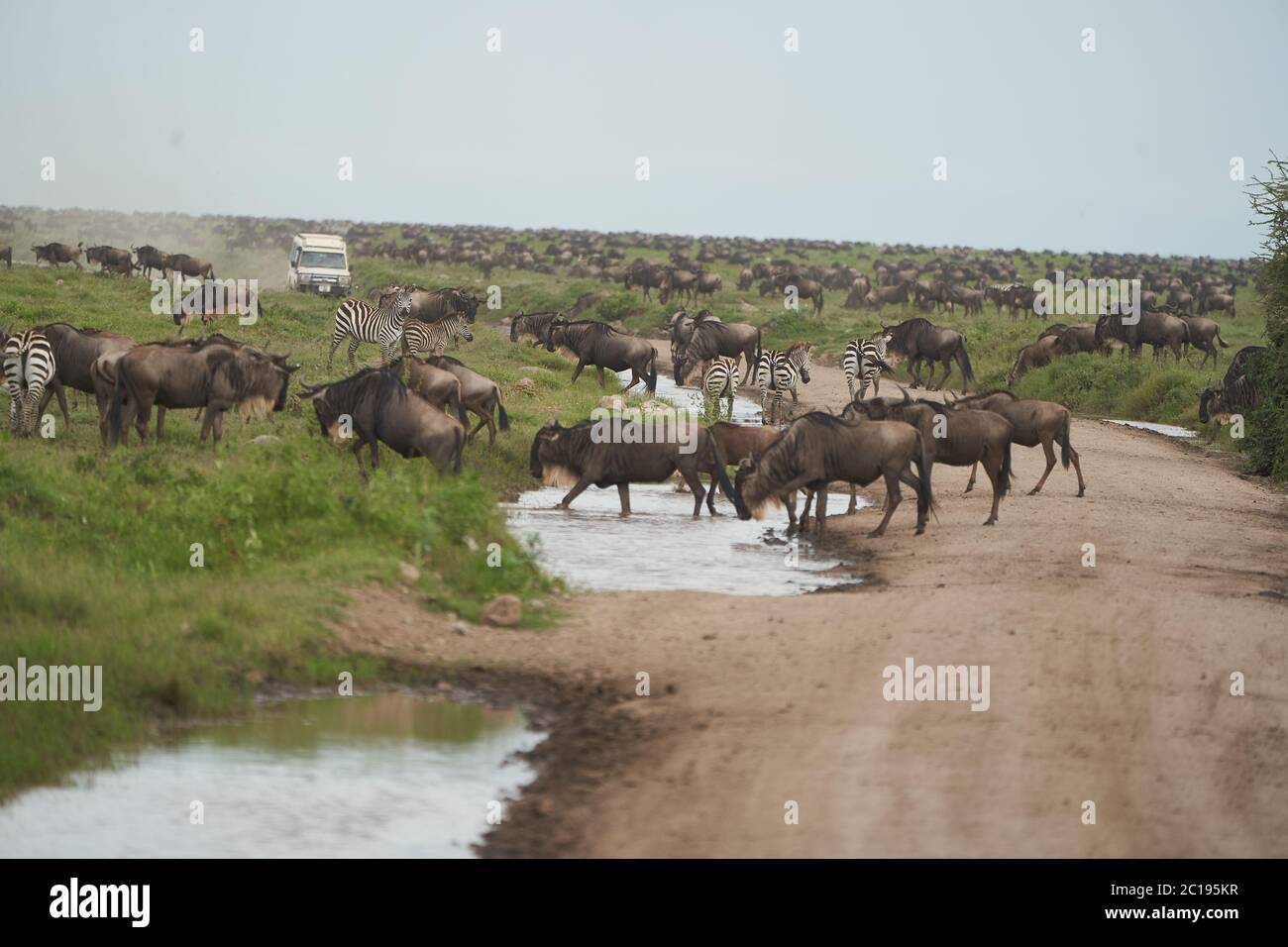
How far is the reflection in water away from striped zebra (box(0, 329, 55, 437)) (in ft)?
28.1

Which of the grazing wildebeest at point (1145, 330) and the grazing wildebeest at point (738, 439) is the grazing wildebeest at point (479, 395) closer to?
the grazing wildebeest at point (738, 439)

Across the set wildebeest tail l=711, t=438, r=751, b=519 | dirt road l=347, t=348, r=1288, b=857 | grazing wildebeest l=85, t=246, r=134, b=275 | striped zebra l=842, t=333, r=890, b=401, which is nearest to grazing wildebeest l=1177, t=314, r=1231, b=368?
striped zebra l=842, t=333, r=890, b=401

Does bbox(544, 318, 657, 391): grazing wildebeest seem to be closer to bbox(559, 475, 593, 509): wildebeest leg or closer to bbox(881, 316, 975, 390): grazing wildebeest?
bbox(881, 316, 975, 390): grazing wildebeest

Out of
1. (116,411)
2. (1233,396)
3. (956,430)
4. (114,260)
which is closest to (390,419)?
(116,411)

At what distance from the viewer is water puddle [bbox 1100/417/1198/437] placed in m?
28.1

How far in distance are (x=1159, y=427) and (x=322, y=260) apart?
24.5 meters

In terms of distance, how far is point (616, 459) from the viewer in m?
16.3

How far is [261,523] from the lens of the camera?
11508 millimetres

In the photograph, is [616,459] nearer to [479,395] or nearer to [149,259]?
[479,395]

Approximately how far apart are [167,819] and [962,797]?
3748mm

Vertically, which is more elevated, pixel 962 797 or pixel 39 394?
pixel 39 394

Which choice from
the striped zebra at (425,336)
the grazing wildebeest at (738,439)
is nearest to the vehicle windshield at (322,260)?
the striped zebra at (425,336)

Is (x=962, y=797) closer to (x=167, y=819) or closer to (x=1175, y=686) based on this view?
(x=1175, y=686)
